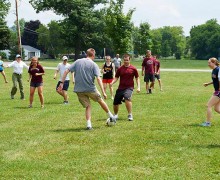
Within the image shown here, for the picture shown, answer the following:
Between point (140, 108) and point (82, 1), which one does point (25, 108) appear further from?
point (82, 1)

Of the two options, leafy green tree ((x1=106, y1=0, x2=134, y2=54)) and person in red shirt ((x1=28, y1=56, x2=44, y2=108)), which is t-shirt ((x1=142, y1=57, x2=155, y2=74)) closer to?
person in red shirt ((x1=28, y1=56, x2=44, y2=108))

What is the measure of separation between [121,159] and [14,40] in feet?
367

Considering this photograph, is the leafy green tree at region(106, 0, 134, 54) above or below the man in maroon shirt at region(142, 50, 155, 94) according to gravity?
above

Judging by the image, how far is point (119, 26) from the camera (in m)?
47.1

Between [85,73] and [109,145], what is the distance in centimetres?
210

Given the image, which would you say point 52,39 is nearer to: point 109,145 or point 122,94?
point 122,94

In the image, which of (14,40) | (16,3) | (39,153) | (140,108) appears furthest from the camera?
(14,40)

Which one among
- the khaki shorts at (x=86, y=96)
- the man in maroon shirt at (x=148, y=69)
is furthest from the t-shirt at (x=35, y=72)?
the man in maroon shirt at (x=148, y=69)

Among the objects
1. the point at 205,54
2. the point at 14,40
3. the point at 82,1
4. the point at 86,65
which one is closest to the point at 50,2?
the point at 82,1

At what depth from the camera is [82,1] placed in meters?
70.4

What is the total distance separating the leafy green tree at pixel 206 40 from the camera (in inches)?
5185

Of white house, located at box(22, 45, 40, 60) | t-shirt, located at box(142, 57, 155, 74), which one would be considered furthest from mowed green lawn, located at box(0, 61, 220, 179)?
white house, located at box(22, 45, 40, 60)

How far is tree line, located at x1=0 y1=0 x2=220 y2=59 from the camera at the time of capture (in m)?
47.3

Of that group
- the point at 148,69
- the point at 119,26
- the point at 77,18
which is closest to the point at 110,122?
the point at 148,69
